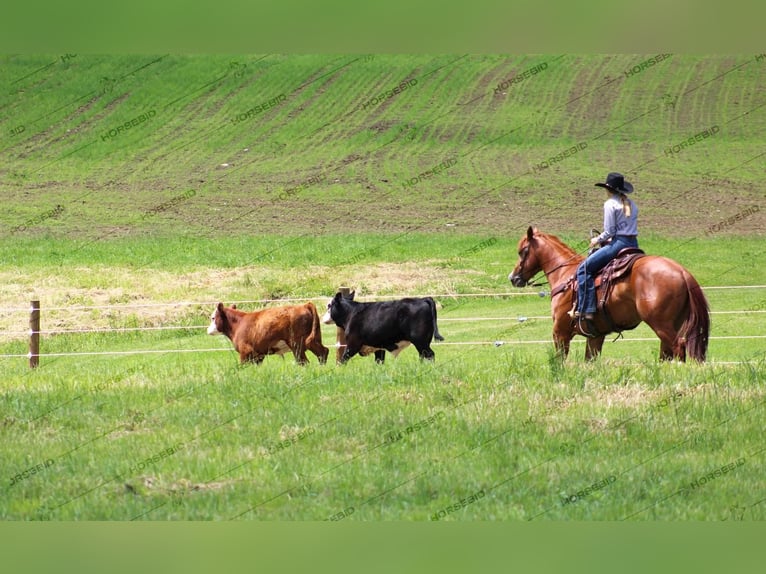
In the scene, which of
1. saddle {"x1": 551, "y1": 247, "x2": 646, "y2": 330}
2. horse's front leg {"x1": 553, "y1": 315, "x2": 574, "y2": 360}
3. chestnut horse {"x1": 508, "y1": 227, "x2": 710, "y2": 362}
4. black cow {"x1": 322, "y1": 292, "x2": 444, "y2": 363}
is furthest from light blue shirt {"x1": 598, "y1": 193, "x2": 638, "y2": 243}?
black cow {"x1": 322, "y1": 292, "x2": 444, "y2": 363}

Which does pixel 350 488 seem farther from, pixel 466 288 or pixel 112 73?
pixel 112 73

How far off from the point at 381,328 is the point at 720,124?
41987mm

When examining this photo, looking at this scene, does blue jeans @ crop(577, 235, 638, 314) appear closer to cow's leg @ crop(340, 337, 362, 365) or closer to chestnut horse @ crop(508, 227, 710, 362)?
chestnut horse @ crop(508, 227, 710, 362)

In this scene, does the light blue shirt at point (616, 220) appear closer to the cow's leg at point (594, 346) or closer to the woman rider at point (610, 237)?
the woman rider at point (610, 237)

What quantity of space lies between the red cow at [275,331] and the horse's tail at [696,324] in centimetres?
547

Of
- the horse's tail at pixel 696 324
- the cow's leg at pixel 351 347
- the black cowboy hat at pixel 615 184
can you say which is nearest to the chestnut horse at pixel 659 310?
the horse's tail at pixel 696 324

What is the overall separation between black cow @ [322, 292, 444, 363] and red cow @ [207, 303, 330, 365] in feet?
1.08

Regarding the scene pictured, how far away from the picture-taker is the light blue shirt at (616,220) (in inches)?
533

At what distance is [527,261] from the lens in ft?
51.8

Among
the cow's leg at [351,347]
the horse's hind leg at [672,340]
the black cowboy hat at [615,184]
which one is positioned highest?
the black cowboy hat at [615,184]

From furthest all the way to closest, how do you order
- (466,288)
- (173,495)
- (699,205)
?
(699,205) < (466,288) < (173,495)

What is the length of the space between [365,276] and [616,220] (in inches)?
659

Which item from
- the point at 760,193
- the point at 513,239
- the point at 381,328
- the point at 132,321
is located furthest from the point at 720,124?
the point at 381,328

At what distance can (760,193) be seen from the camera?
4581 cm
